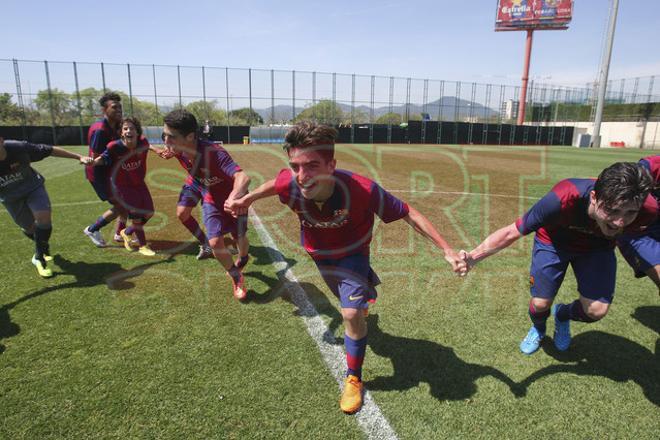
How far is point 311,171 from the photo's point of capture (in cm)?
263

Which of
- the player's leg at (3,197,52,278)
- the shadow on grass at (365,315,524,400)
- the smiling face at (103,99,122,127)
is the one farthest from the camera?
the smiling face at (103,99,122,127)

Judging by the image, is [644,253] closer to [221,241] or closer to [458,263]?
[458,263]

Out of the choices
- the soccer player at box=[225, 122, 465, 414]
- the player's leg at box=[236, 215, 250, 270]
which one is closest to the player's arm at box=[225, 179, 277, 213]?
the soccer player at box=[225, 122, 465, 414]

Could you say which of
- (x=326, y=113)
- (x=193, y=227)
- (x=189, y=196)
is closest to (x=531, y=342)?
(x=189, y=196)

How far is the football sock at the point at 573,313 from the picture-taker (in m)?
3.24

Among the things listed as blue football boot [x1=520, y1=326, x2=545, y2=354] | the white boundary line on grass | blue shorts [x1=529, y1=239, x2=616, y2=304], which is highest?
blue shorts [x1=529, y1=239, x2=616, y2=304]

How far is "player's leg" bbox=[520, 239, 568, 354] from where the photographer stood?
328 cm

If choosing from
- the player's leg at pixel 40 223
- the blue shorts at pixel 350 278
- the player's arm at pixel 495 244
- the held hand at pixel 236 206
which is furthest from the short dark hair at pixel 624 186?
the player's leg at pixel 40 223

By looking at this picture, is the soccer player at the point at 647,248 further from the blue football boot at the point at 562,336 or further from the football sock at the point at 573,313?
the blue football boot at the point at 562,336

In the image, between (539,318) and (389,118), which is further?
(389,118)

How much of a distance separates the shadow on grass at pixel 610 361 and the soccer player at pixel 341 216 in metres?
1.39

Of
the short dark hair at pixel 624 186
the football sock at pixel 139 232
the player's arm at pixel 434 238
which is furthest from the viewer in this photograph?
the football sock at pixel 139 232

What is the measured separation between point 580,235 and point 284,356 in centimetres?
265

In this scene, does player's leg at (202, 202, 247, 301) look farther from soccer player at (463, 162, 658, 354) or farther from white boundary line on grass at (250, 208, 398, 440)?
soccer player at (463, 162, 658, 354)
